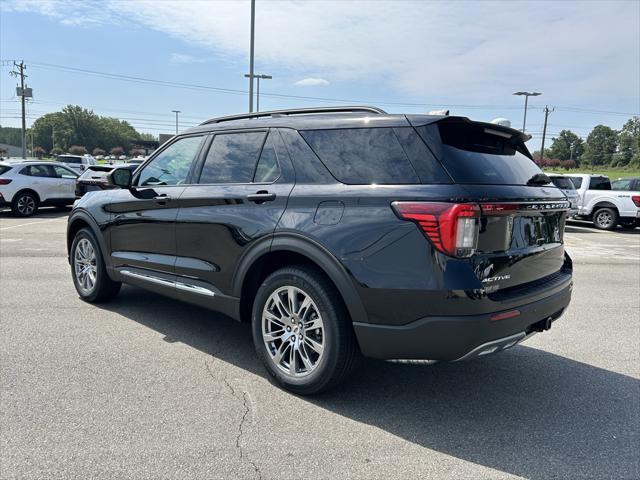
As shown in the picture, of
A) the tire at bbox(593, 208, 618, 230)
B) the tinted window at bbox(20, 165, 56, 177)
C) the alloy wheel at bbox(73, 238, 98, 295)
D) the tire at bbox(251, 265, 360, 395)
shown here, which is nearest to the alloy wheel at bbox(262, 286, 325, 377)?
the tire at bbox(251, 265, 360, 395)

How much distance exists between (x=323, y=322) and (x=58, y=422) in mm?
1672

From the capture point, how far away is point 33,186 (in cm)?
1495

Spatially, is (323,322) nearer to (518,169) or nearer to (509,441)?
(509,441)

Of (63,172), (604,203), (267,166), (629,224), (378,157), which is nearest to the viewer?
(378,157)

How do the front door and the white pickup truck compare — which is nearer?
the front door

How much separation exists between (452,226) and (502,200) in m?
0.42

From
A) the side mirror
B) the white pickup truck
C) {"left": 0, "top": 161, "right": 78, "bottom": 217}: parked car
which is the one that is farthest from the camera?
the white pickup truck

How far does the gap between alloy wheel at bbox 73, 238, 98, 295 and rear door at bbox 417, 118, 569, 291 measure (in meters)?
4.00

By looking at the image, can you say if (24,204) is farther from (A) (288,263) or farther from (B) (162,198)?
(A) (288,263)

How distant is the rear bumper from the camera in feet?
8.83

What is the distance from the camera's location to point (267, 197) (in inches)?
136

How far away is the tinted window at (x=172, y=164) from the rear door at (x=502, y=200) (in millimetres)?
2189

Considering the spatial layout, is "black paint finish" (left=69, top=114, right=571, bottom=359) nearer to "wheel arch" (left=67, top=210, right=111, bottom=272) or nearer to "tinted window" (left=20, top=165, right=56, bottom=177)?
"wheel arch" (left=67, top=210, right=111, bottom=272)

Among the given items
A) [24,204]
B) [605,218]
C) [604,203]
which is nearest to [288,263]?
[24,204]
